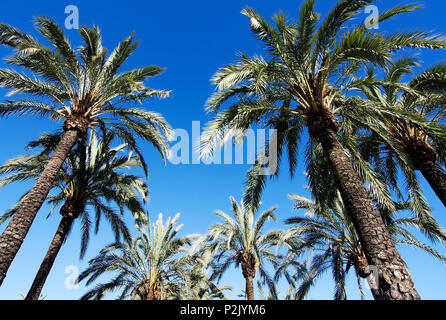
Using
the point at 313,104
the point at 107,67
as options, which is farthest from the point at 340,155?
the point at 107,67

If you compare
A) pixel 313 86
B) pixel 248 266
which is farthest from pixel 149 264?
pixel 313 86

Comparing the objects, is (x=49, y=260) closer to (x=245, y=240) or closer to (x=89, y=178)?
(x=89, y=178)

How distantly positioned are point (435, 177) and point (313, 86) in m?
4.82

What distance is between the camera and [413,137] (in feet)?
30.1

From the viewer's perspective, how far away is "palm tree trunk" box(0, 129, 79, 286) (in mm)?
5869

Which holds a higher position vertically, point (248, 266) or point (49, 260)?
point (248, 266)

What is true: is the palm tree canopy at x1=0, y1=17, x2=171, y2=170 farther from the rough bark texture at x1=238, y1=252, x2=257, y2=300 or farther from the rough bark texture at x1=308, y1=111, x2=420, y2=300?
the rough bark texture at x1=238, y1=252, x2=257, y2=300

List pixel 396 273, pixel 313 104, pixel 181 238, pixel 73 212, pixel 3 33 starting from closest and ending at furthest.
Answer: pixel 396 273
pixel 313 104
pixel 3 33
pixel 73 212
pixel 181 238

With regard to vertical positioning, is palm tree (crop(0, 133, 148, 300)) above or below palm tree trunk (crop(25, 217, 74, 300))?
above

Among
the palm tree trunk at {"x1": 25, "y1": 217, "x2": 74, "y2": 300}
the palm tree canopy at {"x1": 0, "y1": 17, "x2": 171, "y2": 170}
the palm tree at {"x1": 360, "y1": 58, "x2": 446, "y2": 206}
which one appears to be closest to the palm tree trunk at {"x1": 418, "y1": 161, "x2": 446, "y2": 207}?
the palm tree at {"x1": 360, "y1": 58, "x2": 446, "y2": 206}

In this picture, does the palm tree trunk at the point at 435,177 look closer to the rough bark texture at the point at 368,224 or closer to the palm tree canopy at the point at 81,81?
the rough bark texture at the point at 368,224

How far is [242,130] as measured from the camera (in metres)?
8.65
